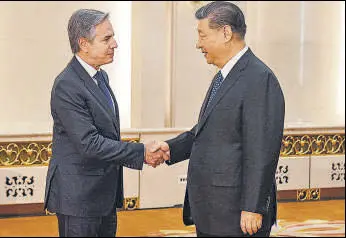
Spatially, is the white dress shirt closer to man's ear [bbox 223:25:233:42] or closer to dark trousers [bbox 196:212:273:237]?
man's ear [bbox 223:25:233:42]

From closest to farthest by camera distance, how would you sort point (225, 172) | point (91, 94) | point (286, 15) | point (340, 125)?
1. point (225, 172)
2. point (91, 94)
3. point (340, 125)
4. point (286, 15)

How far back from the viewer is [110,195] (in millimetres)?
3631

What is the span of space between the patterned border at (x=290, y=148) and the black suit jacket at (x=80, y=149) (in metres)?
3.28

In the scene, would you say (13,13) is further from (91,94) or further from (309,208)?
(91,94)

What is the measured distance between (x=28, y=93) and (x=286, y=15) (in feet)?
10.4

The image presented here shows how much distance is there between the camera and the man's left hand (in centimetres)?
323

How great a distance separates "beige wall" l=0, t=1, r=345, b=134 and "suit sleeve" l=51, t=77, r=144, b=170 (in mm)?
3396

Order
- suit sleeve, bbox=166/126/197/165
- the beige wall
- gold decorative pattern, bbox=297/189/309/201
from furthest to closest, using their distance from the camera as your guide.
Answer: gold decorative pattern, bbox=297/189/309/201 → the beige wall → suit sleeve, bbox=166/126/197/165

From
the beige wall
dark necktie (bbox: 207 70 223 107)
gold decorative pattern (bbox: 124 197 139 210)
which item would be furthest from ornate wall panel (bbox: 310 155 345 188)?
dark necktie (bbox: 207 70 223 107)

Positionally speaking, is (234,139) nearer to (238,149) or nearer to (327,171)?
(238,149)

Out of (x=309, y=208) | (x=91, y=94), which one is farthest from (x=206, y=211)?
(x=309, y=208)

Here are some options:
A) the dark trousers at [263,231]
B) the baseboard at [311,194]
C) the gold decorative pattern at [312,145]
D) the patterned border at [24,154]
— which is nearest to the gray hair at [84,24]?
the dark trousers at [263,231]

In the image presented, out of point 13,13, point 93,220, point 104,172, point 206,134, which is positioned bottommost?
point 93,220

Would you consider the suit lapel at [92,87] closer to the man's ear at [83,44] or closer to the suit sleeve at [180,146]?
the man's ear at [83,44]
